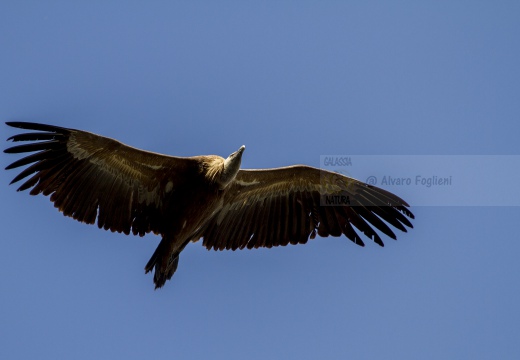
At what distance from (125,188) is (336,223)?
354 centimetres

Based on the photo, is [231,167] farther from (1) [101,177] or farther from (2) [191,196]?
(1) [101,177]

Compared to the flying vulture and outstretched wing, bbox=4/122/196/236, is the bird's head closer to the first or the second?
the flying vulture

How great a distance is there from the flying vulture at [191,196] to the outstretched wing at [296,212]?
2 cm

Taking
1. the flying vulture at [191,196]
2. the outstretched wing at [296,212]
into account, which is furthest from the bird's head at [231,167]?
the outstretched wing at [296,212]

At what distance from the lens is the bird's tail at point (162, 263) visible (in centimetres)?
A: 1470

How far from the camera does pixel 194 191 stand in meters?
14.6

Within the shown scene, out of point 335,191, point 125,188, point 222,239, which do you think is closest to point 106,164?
point 125,188

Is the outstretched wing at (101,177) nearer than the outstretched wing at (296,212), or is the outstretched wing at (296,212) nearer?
the outstretched wing at (101,177)

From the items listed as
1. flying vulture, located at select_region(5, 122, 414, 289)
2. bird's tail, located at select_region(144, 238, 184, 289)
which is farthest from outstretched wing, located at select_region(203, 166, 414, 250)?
bird's tail, located at select_region(144, 238, 184, 289)

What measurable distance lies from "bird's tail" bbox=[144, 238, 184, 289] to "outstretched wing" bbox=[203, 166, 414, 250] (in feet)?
3.34

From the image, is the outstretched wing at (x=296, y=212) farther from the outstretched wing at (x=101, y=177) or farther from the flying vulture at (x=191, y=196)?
the outstretched wing at (x=101, y=177)

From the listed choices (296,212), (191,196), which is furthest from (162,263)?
(296,212)

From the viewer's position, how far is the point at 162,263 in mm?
14742

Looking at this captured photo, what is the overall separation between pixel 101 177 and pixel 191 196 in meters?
1.44
